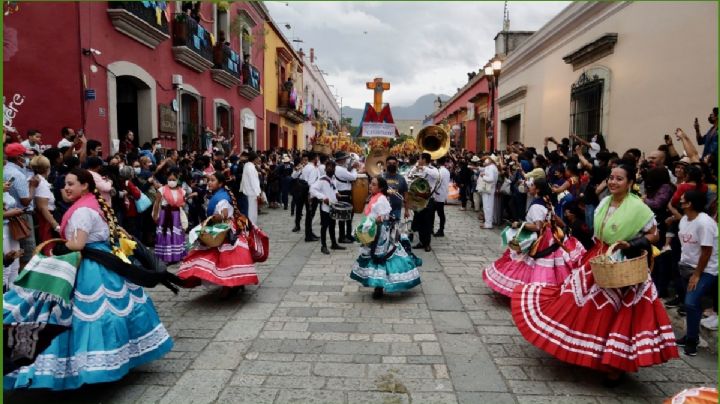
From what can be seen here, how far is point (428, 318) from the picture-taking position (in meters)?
5.19

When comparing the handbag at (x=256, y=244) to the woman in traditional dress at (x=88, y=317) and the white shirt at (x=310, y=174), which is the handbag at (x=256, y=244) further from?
the white shirt at (x=310, y=174)

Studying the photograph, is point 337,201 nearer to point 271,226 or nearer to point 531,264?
point 271,226

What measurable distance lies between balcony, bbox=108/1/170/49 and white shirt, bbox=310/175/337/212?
190 inches

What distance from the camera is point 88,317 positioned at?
3422 mm

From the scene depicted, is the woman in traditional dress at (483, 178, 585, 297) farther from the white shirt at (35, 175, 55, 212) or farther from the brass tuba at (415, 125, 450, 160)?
the brass tuba at (415, 125, 450, 160)

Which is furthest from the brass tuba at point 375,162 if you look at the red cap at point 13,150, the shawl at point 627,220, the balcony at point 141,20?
the shawl at point 627,220

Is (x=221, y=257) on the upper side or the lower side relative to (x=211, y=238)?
lower

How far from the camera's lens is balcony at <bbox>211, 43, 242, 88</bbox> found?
15.5 metres

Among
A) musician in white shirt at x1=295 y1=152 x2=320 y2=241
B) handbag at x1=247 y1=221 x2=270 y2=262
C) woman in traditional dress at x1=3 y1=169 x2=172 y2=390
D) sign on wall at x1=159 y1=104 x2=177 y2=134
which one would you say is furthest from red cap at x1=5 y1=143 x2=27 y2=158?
sign on wall at x1=159 y1=104 x2=177 y2=134

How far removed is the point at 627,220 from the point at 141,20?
9670 mm

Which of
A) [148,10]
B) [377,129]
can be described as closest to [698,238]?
[377,129]

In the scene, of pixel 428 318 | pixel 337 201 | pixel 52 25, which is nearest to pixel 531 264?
pixel 428 318

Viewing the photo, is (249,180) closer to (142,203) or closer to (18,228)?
(142,203)

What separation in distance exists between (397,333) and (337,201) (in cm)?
461
